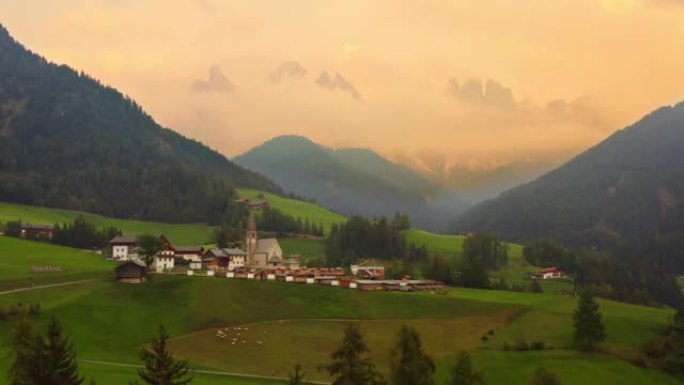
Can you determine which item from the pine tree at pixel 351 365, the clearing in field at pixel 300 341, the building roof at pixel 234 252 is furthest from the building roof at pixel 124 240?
the pine tree at pixel 351 365

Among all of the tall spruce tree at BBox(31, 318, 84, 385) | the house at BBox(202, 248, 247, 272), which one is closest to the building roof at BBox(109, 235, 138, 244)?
the house at BBox(202, 248, 247, 272)

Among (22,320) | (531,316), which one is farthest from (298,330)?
(22,320)

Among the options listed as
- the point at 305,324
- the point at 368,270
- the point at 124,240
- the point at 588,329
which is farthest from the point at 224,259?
the point at 588,329

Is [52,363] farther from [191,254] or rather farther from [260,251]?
[260,251]

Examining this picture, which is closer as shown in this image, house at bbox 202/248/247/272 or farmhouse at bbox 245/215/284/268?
house at bbox 202/248/247/272

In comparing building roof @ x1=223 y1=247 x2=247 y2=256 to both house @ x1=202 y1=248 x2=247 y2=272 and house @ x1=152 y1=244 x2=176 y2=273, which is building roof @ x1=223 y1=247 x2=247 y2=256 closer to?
house @ x1=202 y1=248 x2=247 y2=272

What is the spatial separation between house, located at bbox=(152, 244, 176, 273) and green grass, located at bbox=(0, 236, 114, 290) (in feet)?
36.4

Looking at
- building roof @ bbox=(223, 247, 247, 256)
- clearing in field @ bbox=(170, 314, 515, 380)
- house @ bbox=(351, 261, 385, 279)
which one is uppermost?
building roof @ bbox=(223, 247, 247, 256)

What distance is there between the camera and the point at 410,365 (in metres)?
60.3

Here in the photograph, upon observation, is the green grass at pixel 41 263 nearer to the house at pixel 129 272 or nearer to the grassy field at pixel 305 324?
the house at pixel 129 272

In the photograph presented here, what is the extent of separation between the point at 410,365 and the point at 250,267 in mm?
118044

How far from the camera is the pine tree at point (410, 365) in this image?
60062 millimetres

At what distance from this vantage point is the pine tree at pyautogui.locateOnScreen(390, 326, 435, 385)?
6006 cm

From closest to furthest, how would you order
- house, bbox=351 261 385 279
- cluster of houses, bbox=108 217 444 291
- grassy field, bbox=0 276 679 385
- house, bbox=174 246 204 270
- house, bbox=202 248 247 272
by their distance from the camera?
grassy field, bbox=0 276 679 385
cluster of houses, bbox=108 217 444 291
house, bbox=351 261 385 279
house, bbox=202 248 247 272
house, bbox=174 246 204 270
